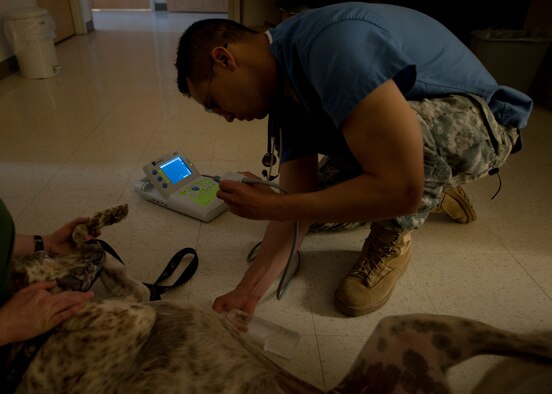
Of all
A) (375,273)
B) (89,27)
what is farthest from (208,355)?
(89,27)

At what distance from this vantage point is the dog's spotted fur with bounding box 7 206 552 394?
0.75 m

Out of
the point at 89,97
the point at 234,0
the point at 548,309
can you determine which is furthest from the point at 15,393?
the point at 234,0

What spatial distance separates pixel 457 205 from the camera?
160 centimetres

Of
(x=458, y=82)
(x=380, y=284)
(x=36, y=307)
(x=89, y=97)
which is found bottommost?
(x=89, y=97)

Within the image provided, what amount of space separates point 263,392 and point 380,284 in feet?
2.04

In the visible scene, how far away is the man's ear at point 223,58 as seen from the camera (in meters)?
0.92

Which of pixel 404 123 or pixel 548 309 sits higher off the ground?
pixel 404 123

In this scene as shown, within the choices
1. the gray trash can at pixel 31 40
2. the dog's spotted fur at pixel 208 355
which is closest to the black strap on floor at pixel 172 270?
the dog's spotted fur at pixel 208 355

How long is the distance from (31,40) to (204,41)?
2.90 m

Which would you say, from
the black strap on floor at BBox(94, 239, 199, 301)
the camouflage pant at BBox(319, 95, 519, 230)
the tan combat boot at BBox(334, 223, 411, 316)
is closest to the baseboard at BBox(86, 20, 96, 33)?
the black strap on floor at BBox(94, 239, 199, 301)

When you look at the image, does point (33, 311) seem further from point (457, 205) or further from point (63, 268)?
point (457, 205)

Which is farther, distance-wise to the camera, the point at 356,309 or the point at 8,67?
the point at 8,67

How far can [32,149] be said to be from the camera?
6.90 feet

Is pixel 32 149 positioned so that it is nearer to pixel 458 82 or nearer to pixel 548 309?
pixel 458 82
